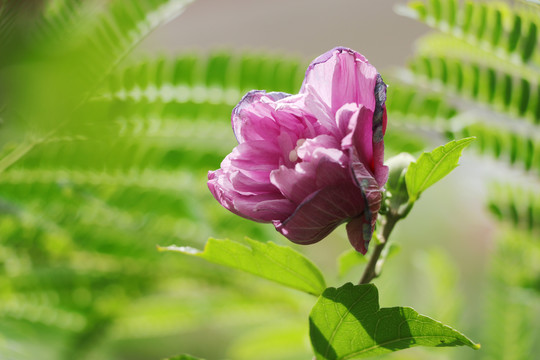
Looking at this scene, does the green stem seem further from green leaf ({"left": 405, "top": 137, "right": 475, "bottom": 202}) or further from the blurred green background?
the blurred green background

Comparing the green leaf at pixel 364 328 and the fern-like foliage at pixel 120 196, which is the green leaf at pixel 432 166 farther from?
the fern-like foliage at pixel 120 196

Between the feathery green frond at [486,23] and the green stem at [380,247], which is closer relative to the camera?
the green stem at [380,247]

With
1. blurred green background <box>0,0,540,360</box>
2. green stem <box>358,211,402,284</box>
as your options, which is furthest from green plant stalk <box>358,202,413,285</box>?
blurred green background <box>0,0,540,360</box>

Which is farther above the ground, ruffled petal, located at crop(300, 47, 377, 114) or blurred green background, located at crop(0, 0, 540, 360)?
ruffled petal, located at crop(300, 47, 377, 114)

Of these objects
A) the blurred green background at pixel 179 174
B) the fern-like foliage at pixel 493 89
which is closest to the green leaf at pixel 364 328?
the blurred green background at pixel 179 174

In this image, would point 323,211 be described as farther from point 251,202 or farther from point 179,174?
point 179,174

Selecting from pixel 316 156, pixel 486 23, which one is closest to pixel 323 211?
pixel 316 156

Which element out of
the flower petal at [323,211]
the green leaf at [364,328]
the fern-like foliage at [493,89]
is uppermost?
the flower petal at [323,211]

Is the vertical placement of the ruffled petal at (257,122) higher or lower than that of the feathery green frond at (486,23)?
higher

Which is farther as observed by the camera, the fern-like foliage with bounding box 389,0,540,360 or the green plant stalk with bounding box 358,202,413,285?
the fern-like foliage with bounding box 389,0,540,360
